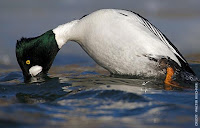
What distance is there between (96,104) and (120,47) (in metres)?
1.60

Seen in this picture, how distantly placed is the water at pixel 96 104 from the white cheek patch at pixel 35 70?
327 mm

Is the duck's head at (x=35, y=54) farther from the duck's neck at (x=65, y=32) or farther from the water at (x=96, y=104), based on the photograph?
the water at (x=96, y=104)

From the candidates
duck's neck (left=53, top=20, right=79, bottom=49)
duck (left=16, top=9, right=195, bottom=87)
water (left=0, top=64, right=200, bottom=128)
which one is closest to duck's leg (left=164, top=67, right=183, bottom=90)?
duck (left=16, top=9, right=195, bottom=87)

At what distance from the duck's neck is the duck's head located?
0.07 metres

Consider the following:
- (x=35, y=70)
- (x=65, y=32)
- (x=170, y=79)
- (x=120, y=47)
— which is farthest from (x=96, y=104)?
(x=65, y=32)

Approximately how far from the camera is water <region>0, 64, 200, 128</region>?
4.23 metres

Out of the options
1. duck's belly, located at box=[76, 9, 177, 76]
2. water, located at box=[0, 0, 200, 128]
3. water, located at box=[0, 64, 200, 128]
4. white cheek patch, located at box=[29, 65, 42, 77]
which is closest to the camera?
water, located at box=[0, 64, 200, 128]

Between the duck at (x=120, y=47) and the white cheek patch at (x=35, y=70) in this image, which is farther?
the white cheek patch at (x=35, y=70)

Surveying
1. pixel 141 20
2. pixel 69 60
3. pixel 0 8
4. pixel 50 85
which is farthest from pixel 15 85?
pixel 0 8

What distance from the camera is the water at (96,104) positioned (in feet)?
13.9

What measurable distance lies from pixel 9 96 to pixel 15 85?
30.7 inches

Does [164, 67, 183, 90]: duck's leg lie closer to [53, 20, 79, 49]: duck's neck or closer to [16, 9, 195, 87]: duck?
[16, 9, 195, 87]: duck

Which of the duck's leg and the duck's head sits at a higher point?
the duck's head

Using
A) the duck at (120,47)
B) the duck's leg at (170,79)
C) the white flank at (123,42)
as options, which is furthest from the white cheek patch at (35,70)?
the duck's leg at (170,79)
